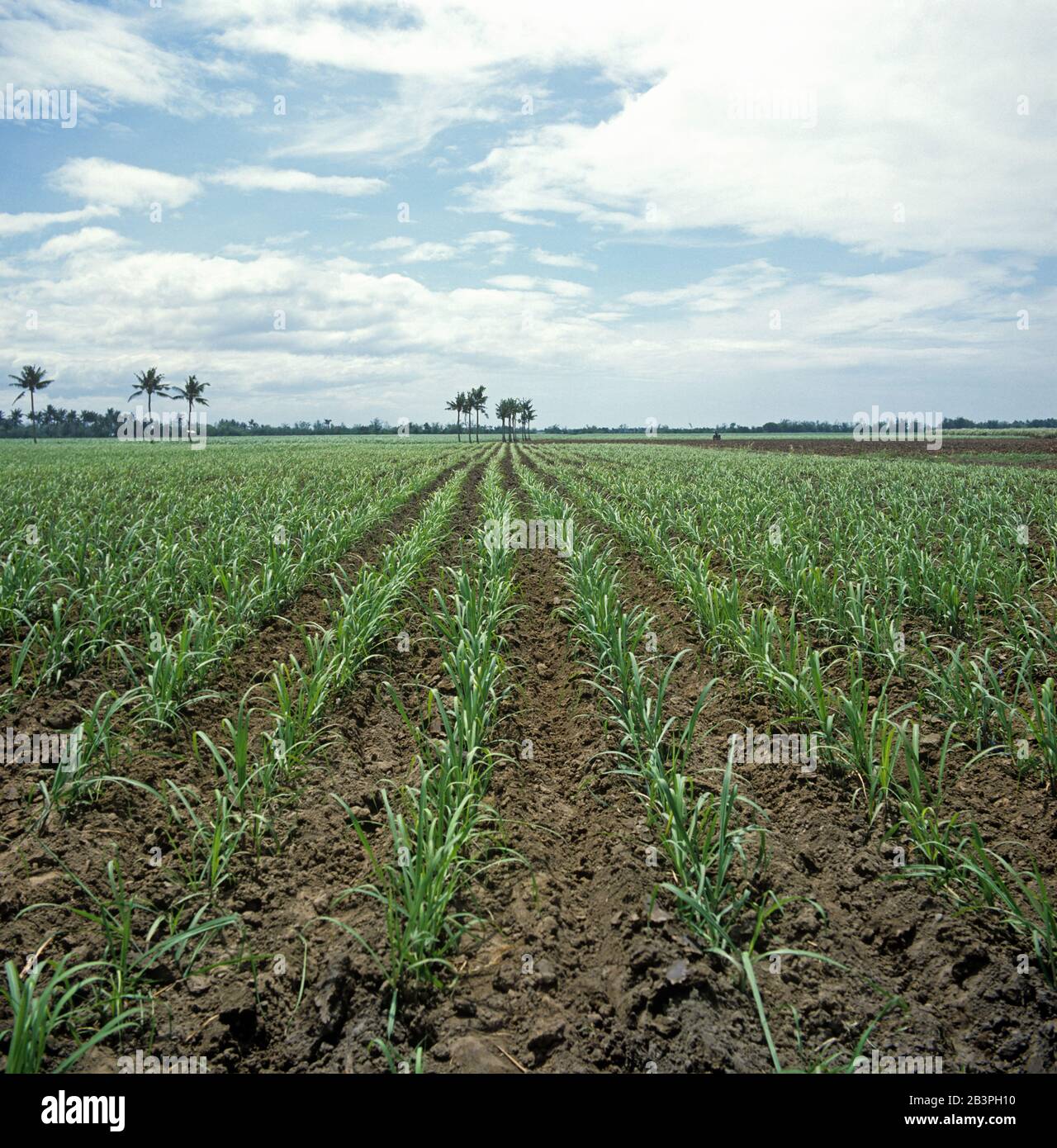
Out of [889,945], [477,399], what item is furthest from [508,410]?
[889,945]

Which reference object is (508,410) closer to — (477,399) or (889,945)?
(477,399)

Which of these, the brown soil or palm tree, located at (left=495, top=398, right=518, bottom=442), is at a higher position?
palm tree, located at (left=495, top=398, right=518, bottom=442)

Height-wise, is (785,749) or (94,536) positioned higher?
(94,536)

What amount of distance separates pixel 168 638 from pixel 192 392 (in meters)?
93.6

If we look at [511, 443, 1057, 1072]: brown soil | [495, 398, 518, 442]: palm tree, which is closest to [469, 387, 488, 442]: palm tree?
[495, 398, 518, 442]: palm tree

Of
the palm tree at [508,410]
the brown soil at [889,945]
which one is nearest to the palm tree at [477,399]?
the palm tree at [508,410]

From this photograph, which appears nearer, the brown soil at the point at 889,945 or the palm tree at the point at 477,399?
the brown soil at the point at 889,945

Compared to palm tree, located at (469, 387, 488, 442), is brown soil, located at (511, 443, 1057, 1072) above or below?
below

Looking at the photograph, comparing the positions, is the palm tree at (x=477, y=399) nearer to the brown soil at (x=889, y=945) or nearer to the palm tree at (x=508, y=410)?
the palm tree at (x=508, y=410)

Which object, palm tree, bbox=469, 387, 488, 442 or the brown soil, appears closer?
the brown soil

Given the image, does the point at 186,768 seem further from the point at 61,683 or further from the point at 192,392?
the point at 192,392

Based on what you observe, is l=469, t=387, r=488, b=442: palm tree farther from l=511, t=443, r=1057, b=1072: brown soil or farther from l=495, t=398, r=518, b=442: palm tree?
l=511, t=443, r=1057, b=1072: brown soil
